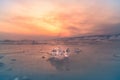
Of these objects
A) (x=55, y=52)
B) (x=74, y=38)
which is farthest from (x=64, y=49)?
(x=74, y=38)

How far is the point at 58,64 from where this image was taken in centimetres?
425

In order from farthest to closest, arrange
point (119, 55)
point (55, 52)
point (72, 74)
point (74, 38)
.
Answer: point (119, 55) < point (55, 52) < point (72, 74) < point (74, 38)

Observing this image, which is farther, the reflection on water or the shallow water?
the reflection on water

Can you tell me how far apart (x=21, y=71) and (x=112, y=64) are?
1.98 metres

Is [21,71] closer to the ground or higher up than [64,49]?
closer to the ground

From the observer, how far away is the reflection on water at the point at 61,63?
4.13 metres

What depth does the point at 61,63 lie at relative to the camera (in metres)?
4.21

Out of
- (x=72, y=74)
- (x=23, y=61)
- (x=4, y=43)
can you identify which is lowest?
(x=72, y=74)

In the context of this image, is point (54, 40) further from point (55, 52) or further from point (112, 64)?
point (112, 64)

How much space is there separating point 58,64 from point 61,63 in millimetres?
78

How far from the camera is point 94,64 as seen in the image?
171 inches

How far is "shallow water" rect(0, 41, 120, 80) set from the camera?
380cm

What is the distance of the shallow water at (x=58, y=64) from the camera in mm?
3799

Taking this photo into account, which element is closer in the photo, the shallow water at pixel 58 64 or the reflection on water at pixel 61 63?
the shallow water at pixel 58 64
